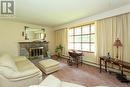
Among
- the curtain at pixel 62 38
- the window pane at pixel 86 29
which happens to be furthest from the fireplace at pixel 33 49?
the window pane at pixel 86 29

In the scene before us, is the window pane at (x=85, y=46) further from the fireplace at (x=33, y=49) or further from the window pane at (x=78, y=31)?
the fireplace at (x=33, y=49)

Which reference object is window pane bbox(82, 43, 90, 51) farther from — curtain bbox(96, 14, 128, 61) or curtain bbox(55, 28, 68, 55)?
→ curtain bbox(55, 28, 68, 55)

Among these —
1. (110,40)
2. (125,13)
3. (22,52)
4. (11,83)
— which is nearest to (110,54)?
(110,40)

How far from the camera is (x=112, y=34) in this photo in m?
4.04

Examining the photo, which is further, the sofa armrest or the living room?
the living room

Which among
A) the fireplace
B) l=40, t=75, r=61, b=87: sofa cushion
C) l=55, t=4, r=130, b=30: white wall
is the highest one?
l=55, t=4, r=130, b=30: white wall

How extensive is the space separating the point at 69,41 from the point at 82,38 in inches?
45.9

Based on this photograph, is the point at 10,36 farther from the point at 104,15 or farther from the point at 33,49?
the point at 104,15

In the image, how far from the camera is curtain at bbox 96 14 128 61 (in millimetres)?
3639

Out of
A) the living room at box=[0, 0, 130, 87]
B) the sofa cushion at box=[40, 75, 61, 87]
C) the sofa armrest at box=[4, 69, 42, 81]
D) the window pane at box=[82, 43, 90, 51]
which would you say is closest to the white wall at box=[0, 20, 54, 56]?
the living room at box=[0, 0, 130, 87]

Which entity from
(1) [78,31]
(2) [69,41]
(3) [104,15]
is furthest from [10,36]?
(3) [104,15]

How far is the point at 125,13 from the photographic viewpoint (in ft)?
11.7

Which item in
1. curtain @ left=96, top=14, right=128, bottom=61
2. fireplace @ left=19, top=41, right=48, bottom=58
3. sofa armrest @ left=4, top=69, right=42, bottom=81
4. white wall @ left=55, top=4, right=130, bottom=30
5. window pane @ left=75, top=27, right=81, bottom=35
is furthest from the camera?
fireplace @ left=19, top=41, right=48, bottom=58

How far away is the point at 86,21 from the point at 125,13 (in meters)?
1.83
